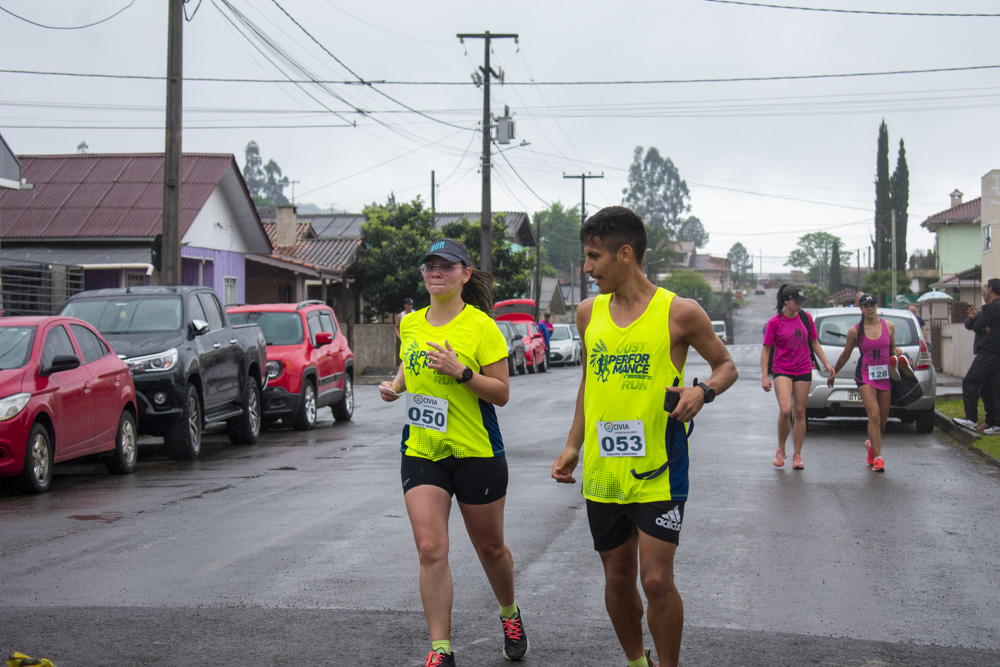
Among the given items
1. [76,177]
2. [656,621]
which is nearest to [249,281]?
[76,177]

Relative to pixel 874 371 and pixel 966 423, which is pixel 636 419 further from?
pixel 966 423

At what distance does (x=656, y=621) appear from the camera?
14.3ft

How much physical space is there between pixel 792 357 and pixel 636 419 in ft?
25.6

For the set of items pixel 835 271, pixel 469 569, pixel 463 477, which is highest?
pixel 835 271

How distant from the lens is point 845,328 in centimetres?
1672

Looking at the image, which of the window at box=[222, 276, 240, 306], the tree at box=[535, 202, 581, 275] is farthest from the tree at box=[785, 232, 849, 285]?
the window at box=[222, 276, 240, 306]

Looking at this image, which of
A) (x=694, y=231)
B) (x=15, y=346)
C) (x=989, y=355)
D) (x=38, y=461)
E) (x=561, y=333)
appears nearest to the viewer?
(x=38, y=461)

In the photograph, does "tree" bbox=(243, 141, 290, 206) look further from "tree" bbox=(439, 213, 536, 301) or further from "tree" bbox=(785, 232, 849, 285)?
"tree" bbox=(439, 213, 536, 301)

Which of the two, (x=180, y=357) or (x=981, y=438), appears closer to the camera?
(x=180, y=357)

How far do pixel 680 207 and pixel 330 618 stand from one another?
142362 millimetres

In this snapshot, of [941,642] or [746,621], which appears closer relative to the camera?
[941,642]

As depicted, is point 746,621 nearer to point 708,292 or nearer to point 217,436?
point 217,436

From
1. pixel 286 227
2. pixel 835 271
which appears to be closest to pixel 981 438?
pixel 286 227

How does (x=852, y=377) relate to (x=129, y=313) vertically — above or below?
below
